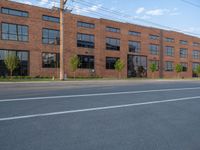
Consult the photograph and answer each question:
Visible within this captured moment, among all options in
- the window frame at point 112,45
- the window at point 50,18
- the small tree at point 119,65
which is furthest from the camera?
the window frame at point 112,45

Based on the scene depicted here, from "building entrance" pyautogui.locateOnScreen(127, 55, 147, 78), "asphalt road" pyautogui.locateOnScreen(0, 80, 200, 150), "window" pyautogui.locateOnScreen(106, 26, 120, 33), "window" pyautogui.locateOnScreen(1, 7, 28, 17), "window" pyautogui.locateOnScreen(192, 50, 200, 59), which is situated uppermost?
"window" pyautogui.locateOnScreen(1, 7, 28, 17)

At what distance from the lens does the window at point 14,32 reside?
101 feet

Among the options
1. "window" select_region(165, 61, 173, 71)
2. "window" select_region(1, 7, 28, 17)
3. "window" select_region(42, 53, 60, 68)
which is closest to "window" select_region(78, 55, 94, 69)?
"window" select_region(42, 53, 60, 68)

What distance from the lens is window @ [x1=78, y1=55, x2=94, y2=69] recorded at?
38.0 metres

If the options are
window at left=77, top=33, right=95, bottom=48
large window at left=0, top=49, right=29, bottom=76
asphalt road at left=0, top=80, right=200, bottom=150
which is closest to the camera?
asphalt road at left=0, top=80, right=200, bottom=150

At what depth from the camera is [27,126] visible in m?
5.02

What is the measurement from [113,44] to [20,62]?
18769mm

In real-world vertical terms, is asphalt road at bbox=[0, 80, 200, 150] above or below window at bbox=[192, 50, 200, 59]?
below

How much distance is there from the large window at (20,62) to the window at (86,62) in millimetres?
9423

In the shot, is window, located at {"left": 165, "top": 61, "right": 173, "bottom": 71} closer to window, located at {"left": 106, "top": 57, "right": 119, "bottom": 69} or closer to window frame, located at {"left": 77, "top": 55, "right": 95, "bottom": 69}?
window, located at {"left": 106, "top": 57, "right": 119, "bottom": 69}

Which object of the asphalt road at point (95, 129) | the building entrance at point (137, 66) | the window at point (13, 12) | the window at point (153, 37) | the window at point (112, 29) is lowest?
the asphalt road at point (95, 129)

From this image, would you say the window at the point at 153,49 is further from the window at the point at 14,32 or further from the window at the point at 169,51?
the window at the point at 14,32

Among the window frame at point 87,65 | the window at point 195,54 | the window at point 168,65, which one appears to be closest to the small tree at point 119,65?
the window frame at point 87,65

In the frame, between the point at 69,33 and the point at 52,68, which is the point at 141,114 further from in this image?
the point at 69,33
